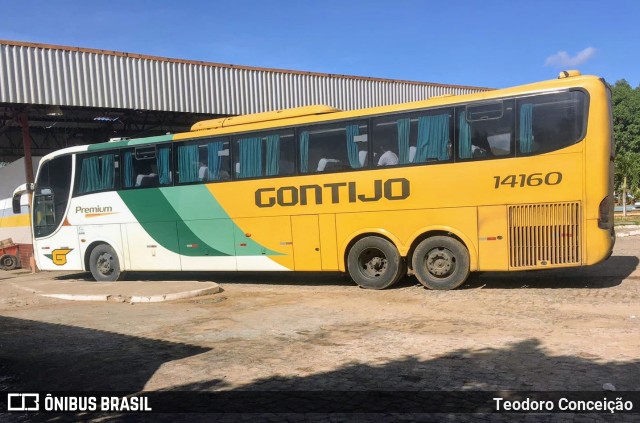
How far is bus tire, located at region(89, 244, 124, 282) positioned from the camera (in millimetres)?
12812

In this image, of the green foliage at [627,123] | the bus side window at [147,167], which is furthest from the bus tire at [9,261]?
the green foliage at [627,123]

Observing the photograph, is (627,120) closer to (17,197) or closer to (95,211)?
(95,211)

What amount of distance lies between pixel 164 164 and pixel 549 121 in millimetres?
8218

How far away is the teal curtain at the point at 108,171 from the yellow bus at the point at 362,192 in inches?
1.4

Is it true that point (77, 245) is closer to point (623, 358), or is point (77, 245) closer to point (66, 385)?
point (66, 385)

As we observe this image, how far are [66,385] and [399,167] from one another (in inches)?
261

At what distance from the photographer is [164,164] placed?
1173cm

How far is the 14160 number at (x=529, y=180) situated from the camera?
8.37 meters

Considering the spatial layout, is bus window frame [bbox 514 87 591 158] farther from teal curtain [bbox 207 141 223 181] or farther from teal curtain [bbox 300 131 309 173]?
teal curtain [bbox 207 141 223 181]

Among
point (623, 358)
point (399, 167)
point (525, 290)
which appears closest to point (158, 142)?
point (399, 167)

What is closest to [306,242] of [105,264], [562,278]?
[562,278]

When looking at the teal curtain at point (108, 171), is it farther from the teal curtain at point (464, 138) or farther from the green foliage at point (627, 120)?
the green foliage at point (627, 120)

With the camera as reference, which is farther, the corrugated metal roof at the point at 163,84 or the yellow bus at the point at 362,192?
the corrugated metal roof at the point at 163,84

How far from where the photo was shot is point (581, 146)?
26.8ft
